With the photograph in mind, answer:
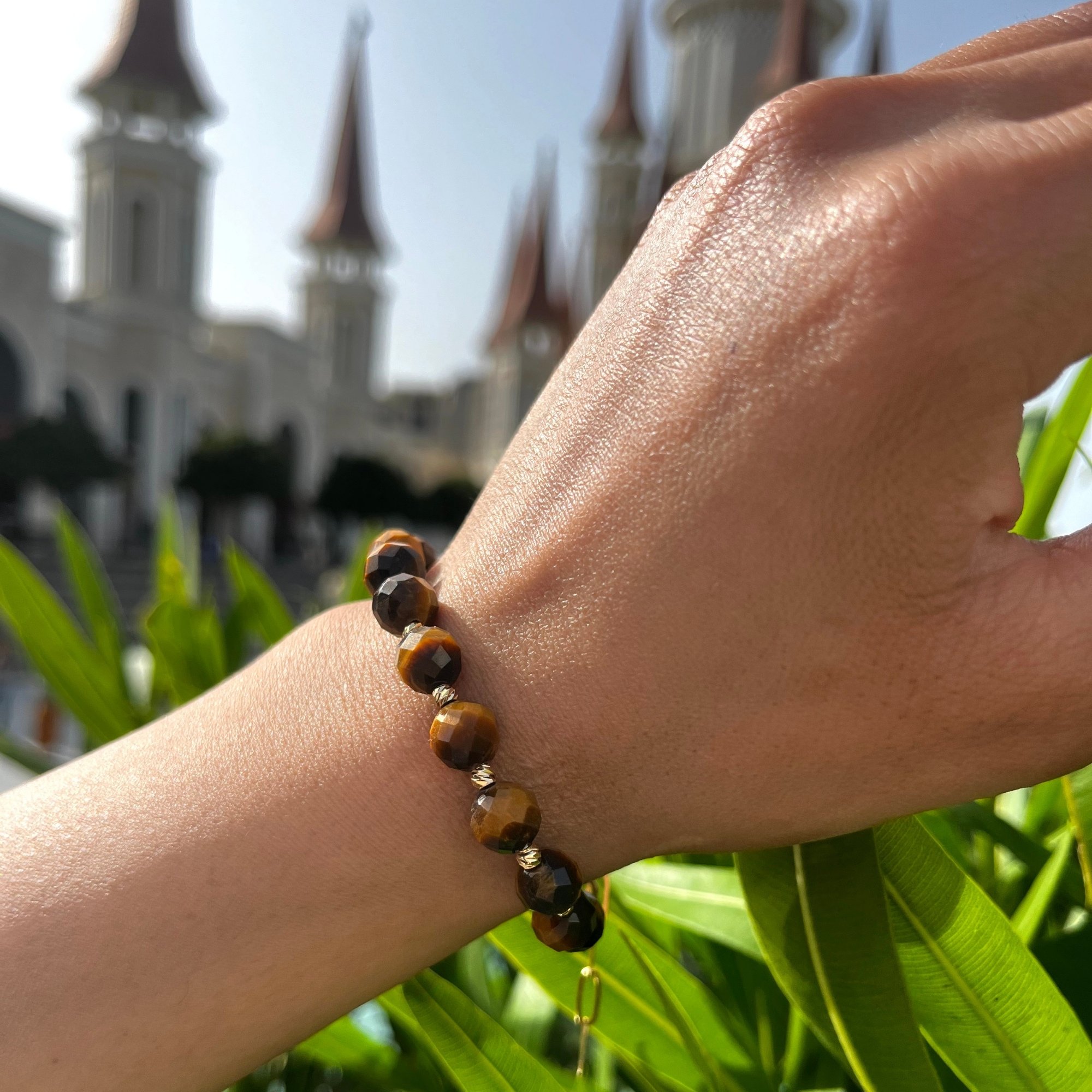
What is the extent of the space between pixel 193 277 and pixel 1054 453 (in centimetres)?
2648

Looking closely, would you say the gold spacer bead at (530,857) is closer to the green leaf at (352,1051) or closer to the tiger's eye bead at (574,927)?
the tiger's eye bead at (574,927)

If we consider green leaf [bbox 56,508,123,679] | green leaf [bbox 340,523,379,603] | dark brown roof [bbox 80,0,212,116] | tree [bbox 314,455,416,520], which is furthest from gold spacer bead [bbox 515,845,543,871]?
dark brown roof [bbox 80,0,212,116]

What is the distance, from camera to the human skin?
36 cm

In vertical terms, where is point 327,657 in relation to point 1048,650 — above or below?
below

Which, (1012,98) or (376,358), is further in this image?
(376,358)

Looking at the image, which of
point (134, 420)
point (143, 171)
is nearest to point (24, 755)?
point (134, 420)

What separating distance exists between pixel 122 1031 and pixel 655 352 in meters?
0.39

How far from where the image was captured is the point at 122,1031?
434mm

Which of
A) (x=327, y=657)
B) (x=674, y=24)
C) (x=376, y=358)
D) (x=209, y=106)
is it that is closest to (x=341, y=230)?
(x=376, y=358)

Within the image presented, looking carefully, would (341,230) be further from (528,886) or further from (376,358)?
(528,886)

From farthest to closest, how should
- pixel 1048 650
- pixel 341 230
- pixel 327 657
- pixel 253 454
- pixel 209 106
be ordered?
pixel 341 230 < pixel 209 106 < pixel 253 454 < pixel 327 657 < pixel 1048 650

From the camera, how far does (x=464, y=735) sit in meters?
0.44

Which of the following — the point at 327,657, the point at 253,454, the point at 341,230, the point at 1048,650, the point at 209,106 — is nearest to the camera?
the point at 1048,650

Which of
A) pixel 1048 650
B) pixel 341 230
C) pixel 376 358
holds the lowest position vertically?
pixel 376 358
